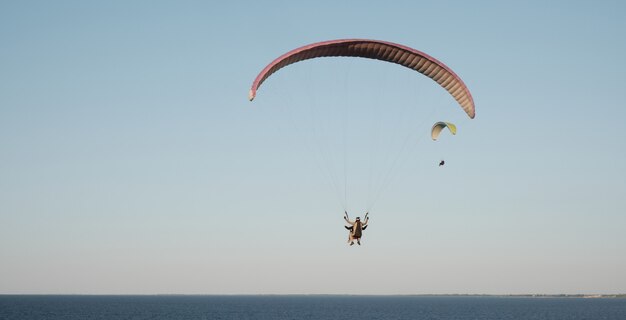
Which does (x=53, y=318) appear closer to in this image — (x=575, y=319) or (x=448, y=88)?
(x=575, y=319)

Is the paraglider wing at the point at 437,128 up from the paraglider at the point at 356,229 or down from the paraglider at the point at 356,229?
up

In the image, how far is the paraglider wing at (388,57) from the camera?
24.8 m

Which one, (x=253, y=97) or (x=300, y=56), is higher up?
(x=300, y=56)

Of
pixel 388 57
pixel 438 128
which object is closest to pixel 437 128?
pixel 438 128

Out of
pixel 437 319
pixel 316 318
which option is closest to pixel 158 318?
pixel 316 318

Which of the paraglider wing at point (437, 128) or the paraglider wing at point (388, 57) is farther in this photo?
the paraglider wing at point (437, 128)

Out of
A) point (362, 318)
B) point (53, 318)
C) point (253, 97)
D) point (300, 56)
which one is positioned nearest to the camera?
point (253, 97)

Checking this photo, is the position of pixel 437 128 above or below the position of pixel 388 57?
below

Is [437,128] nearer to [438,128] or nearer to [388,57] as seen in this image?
[438,128]

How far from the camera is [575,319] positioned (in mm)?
114750

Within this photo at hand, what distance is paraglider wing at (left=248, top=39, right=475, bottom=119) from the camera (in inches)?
974

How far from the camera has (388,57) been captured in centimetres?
2584

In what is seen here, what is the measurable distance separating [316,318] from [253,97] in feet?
311

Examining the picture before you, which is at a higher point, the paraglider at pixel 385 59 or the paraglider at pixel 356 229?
the paraglider at pixel 385 59
